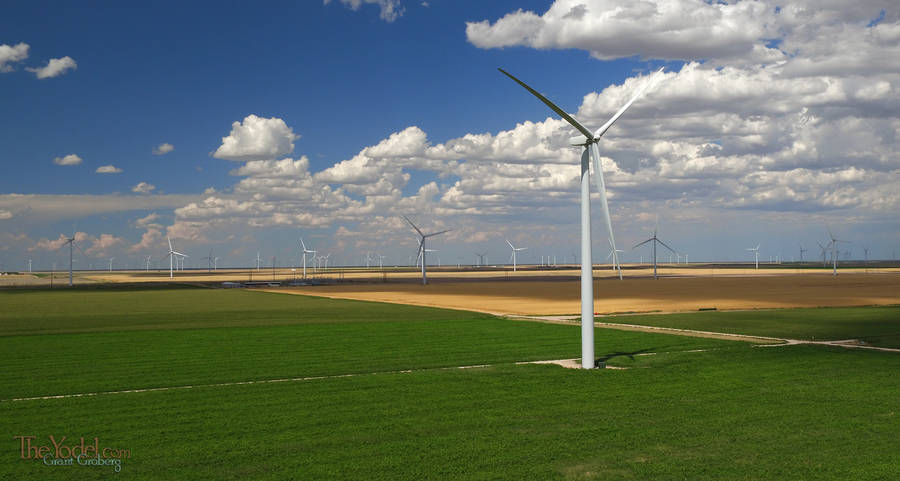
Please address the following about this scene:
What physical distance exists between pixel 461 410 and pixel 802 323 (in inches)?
1396

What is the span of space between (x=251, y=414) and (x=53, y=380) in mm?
10103

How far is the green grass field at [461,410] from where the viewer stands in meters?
14.7

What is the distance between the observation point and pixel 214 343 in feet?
121

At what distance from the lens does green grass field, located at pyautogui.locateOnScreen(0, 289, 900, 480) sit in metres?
14.7

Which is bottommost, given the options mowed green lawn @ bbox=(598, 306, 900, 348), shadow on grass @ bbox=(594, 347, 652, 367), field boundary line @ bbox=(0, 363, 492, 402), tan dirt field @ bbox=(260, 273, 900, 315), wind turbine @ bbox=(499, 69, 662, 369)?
tan dirt field @ bbox=(260, 273, 900, 315)

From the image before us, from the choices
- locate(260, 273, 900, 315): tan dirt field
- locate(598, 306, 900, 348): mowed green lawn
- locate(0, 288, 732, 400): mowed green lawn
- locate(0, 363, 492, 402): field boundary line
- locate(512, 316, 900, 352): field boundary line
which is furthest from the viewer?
locate(260, 273, 900, 315): tan dirt field

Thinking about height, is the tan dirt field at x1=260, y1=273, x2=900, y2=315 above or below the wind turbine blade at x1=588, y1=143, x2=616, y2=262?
below

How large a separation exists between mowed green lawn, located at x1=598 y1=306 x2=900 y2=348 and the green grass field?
6.73 meters

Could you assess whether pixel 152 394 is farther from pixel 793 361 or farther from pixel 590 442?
pixel 793 361

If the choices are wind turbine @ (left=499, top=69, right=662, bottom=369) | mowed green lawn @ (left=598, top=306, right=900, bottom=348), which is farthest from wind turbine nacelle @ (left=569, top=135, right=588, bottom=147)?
mowed green lawn @ (left=598, top=306, right=900, bottom=348)

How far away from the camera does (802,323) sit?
153 feet

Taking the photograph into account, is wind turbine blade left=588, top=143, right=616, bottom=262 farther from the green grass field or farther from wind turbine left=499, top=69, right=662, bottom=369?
the green grass field

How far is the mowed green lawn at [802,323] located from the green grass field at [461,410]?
6728mm

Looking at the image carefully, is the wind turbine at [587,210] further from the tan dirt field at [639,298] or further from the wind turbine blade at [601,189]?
the tan dirt field at [639,298]
